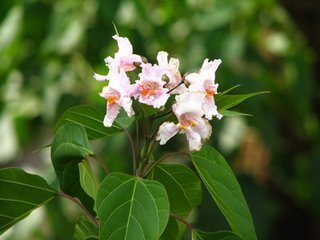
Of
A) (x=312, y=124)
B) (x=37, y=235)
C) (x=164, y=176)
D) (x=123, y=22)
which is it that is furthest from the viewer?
(x=312, y=124)

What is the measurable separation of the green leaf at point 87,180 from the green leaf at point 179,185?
9cm

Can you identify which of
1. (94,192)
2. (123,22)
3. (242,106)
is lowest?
(242,106)

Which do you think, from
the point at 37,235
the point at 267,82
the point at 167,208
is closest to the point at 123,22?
the point at 267,82

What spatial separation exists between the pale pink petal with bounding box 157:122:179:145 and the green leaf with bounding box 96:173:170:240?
0.05 m

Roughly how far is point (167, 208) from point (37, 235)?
5.69 feet

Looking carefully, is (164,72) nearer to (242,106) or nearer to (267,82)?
(242,106)

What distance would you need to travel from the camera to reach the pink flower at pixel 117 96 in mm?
857

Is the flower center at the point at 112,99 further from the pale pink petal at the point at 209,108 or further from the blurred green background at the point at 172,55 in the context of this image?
the blurred green background at the point at 172,55

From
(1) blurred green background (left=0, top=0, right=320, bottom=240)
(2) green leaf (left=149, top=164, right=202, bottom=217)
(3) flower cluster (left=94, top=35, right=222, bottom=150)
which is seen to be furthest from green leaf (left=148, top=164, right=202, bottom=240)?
(1) blurred green background (left=0, top=0, right=320, bottom=240)

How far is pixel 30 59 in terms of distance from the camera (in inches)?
97.2

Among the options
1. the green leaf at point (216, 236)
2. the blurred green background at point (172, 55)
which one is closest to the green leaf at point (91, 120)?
the green leaf at point (216, 236)

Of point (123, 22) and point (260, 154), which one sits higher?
point (123, 22)

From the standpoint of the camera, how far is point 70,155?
923mm

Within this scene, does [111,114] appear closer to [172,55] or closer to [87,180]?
[87,180]
